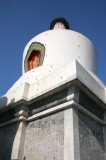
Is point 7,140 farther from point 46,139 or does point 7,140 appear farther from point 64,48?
point 64,48

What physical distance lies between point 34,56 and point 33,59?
15cm

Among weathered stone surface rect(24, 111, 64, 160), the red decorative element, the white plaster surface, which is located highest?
the red decorative element

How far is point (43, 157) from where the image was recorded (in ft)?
19.6

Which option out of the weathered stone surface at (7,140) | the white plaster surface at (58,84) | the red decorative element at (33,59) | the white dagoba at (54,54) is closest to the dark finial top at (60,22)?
the white dagoba at (54,54)

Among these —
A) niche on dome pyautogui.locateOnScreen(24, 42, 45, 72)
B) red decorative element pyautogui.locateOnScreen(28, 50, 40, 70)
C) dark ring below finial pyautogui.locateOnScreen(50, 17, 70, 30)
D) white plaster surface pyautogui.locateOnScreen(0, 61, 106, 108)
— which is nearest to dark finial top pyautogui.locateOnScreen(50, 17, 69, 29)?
dark ring below finial pyautogui.locateOnScreen(50, 17, 70, 30)

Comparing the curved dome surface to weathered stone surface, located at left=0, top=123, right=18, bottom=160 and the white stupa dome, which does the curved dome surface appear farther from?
weathered stone surface, located at left=0, top=123, right=18, bottom=160

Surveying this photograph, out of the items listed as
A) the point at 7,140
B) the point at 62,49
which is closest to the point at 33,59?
the point at 62,49

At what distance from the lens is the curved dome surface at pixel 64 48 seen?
948 centimetres

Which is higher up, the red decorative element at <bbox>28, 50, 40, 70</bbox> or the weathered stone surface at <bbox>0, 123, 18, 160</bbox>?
the red decorative element at <bbox>28, 50, 40, 70</bbox>

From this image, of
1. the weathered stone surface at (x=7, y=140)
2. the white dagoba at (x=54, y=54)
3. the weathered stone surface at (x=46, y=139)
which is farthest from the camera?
the white dagoba at (x=54, y=54)

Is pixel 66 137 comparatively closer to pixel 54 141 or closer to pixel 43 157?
pixel 54 141

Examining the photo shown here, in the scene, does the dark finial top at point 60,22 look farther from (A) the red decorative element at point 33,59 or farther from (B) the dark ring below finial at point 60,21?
(A) the red decorative element at point 33,59

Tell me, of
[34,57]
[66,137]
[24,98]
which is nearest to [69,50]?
[34,57]

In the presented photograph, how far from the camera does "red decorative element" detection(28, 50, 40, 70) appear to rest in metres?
10.0
